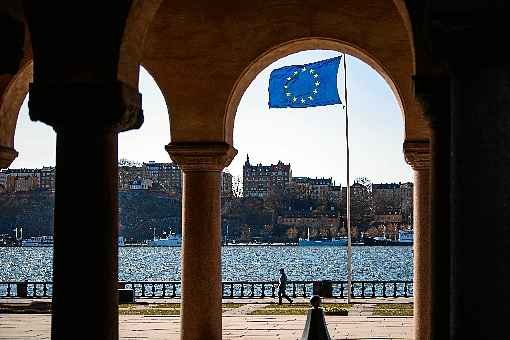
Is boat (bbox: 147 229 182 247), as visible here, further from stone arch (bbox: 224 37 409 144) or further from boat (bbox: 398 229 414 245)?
stone arch (bbox: 224 37 409 144)

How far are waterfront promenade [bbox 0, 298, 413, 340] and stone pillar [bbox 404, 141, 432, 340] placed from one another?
4.64 meters

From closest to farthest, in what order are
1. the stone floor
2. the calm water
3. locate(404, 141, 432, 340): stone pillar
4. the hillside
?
1. locate(404, 141, 432, 340): stone pillar
2. the stone floor
3. the calm water
4. the hillside

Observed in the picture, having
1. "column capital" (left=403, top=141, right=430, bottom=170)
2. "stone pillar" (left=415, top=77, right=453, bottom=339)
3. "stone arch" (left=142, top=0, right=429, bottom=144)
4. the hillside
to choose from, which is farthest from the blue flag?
the hillside

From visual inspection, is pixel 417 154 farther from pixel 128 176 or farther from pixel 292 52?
pixel 128 176

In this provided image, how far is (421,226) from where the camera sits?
13.8 metres

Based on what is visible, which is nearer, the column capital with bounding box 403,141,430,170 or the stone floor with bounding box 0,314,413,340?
the column capital with bounding box 403,141,430,170

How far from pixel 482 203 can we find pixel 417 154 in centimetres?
840

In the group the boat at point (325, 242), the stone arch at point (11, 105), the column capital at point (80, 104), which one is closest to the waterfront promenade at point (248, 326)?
the stone arch at point (11, 105)

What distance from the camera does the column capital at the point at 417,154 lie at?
13.8 metres

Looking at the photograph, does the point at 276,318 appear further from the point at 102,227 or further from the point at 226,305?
the point at 102,227

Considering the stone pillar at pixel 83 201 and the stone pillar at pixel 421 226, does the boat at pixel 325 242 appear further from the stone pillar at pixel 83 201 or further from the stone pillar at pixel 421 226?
the stone pillar at pixel 83 201

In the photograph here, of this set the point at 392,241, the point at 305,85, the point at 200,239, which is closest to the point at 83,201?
the point at 200,239

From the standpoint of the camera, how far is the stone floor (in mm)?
18672

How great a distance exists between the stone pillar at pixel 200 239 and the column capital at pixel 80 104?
645 cm
